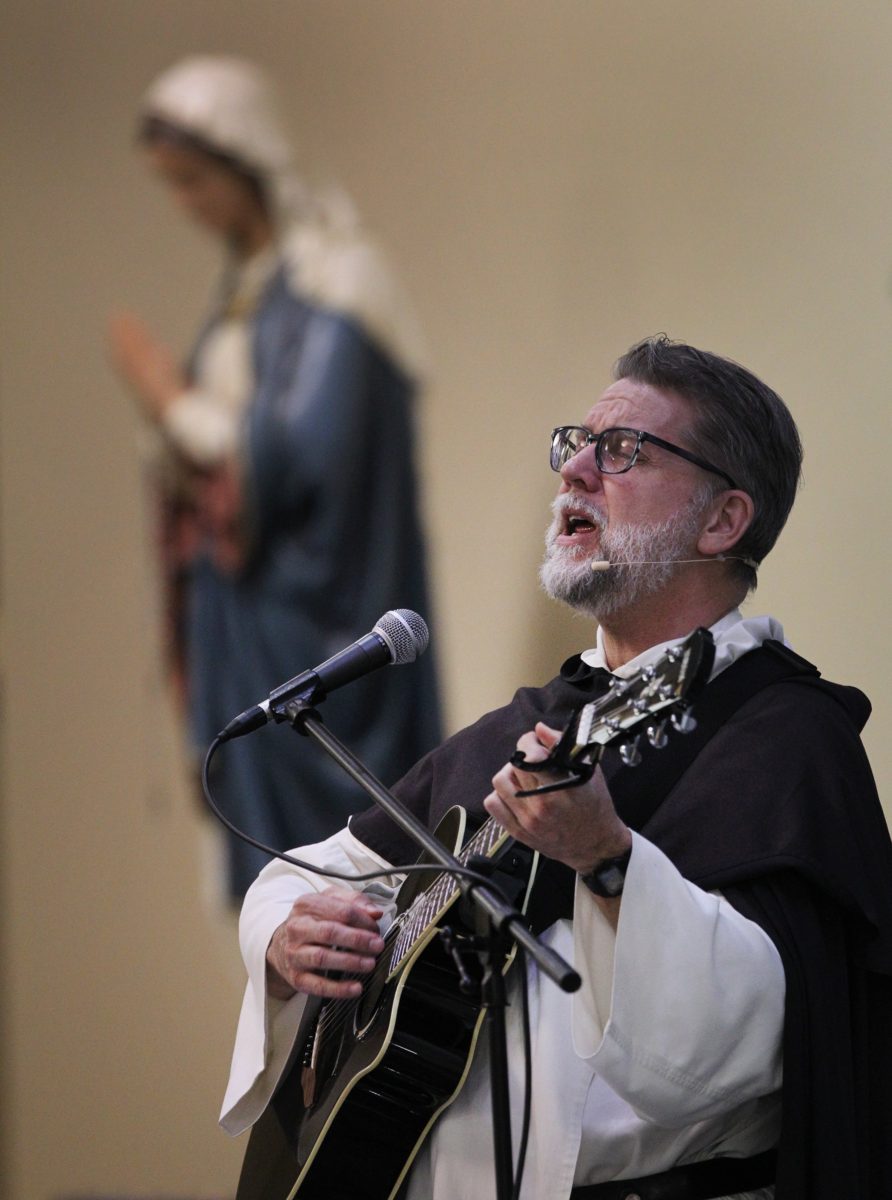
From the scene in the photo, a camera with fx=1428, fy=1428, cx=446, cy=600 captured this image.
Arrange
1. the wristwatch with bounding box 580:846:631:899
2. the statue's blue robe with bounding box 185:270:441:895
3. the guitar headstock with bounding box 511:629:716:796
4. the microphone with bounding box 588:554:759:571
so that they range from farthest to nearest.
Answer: the statue's blue robe with bounding box 185:270:441:895 → the microphone with bounding box 588:554:759:571 → the wristwatch with bounding box 580:846:631:899 → the guitar headstock with bounding box 511:629:716:796

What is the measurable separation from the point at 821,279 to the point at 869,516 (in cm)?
70

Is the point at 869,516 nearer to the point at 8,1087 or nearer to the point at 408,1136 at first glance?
the point at 408,1136

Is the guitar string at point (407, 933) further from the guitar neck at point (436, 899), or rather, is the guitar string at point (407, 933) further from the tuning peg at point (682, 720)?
the tuning peg at point (682, 720)

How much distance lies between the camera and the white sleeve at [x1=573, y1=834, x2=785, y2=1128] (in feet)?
6.79

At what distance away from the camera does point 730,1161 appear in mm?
2328

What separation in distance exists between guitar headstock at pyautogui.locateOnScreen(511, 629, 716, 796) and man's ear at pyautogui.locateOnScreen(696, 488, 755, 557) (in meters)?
1.06

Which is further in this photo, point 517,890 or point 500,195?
point 500,195

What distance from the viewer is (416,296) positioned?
187 inches

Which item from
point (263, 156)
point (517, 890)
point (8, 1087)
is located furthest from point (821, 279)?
point (8, 1087)

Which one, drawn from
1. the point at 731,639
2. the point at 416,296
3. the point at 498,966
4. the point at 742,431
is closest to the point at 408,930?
the point at 498,966

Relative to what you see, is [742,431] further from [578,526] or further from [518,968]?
[518,968]

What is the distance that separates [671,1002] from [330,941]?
73 cm

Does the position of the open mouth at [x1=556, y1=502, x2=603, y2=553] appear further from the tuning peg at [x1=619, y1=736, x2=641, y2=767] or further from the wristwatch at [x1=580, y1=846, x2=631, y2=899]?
the tuning peg at [x1=619, y1=736, x2=641, y2=767]

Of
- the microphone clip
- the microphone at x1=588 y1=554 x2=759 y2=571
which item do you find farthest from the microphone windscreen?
the microphone at x1=588 y1=554 x2=759 y2=571
